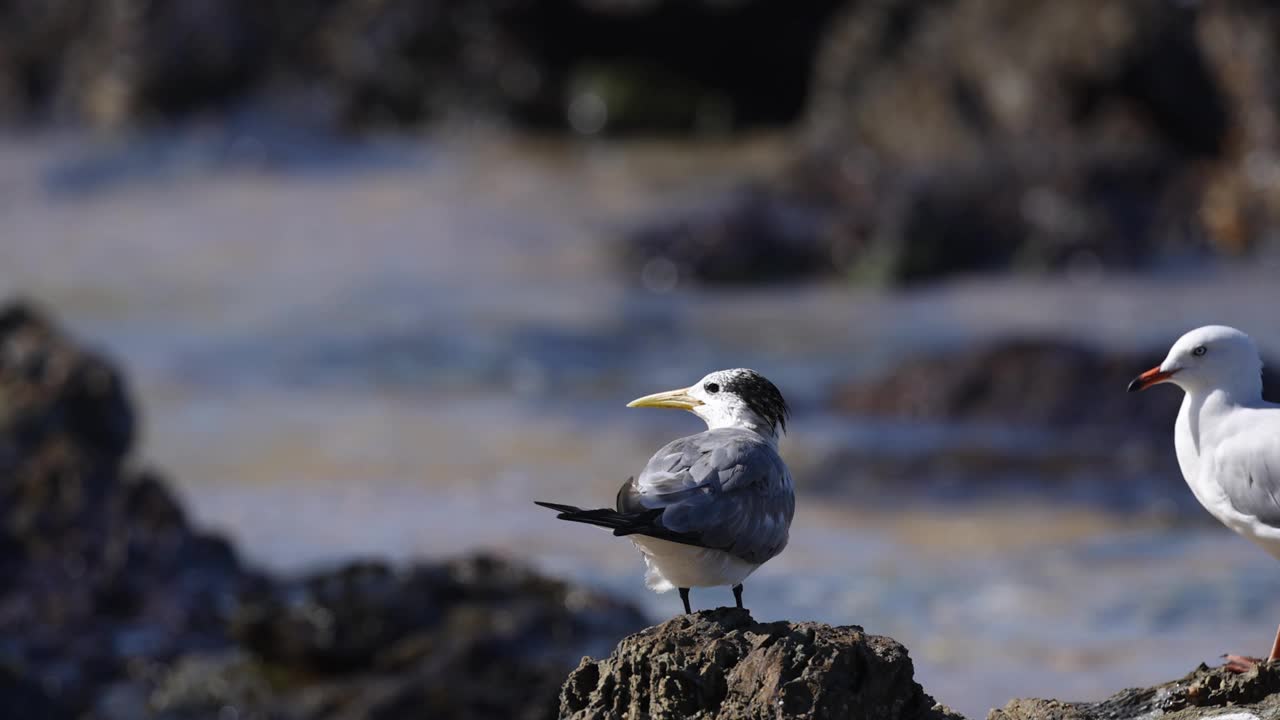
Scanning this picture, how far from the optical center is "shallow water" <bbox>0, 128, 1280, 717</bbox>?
28.3 ft

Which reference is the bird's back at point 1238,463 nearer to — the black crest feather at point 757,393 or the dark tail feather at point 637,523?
the black crest feather at point 757,393

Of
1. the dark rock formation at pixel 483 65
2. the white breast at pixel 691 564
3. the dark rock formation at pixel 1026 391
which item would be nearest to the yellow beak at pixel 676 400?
the white breast at pixel 691 564

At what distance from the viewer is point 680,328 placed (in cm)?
1547

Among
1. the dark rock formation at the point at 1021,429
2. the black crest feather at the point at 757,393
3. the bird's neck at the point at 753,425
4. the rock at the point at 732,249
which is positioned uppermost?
the rock at the point at 732,249

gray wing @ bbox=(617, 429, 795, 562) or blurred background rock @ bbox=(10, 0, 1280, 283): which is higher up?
blurred background rock @ bbox=(10, 0, 1280, 283)

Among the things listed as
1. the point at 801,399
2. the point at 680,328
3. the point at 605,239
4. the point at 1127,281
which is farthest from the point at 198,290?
the point at 1127,281

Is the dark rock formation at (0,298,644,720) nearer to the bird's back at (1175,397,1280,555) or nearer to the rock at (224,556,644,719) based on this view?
the rock at (224,556,644,719)

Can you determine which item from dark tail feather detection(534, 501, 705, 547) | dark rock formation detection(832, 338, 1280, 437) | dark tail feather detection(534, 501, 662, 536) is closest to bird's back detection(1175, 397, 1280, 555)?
dark tail feather detection(534, 501, 705, 547)

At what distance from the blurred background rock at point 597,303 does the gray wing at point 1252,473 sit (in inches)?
106

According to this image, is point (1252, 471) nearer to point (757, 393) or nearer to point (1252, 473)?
point (1252, 473)

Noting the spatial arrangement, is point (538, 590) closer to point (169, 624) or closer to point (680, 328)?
point (169, 624)

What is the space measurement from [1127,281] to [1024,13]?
14.2 feet

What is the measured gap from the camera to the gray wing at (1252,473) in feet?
12.3

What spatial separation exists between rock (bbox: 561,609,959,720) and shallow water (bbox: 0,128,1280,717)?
4.14 metres
